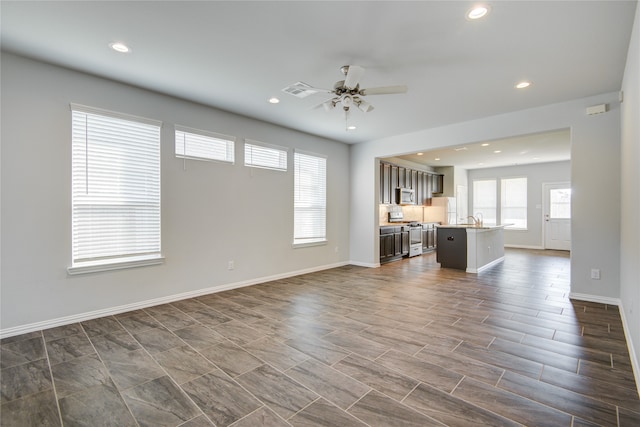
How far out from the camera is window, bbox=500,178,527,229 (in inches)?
393

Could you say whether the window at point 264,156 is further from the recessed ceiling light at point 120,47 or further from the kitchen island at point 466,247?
the kitchen island at point 466,247

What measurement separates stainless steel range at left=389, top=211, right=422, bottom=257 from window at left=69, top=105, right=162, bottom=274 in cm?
595

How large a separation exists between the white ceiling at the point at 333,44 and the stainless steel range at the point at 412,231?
4.35m

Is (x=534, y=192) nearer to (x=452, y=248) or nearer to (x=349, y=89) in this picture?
Answer: (x=452, y=248)

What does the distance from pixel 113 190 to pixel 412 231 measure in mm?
6870

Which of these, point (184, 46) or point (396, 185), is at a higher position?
point (184, 46)

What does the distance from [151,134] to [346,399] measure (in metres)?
3.80

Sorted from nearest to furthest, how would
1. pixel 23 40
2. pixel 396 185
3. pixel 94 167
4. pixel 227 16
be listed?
pixel 227 16 < pixel 23 40 < pixel 94 167 < pixel 396 185

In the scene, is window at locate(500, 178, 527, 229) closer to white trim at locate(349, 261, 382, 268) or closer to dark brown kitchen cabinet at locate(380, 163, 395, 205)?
dark brown kitchen cabinet at locate(380, 163, 395, 205)

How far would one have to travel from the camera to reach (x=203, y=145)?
442 centimetres

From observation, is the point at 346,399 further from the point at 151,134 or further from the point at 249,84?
the point at 151,134

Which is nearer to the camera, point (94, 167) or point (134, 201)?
point (94, 167)

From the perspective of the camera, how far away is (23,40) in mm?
2732

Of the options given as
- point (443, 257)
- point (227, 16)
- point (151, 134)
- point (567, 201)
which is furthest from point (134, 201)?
point (567, 201)
